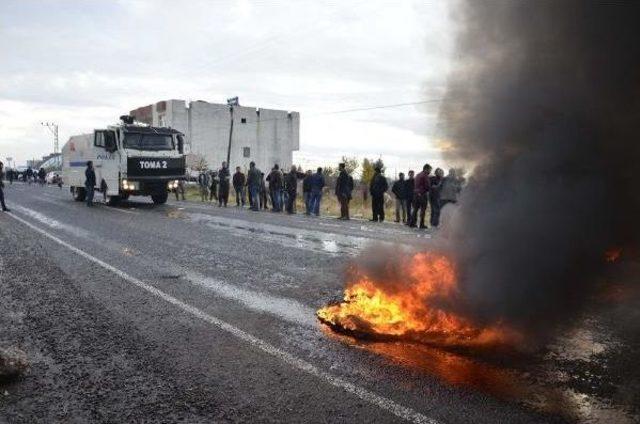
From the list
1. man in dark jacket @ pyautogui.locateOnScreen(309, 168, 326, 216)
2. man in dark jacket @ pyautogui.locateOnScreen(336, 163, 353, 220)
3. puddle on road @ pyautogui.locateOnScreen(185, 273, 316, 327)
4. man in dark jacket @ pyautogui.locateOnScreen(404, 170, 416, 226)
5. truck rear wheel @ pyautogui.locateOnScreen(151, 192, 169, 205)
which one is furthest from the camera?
truck rear wheel @ pyautogui.locateOnScreen(151, 192, 169, 205)

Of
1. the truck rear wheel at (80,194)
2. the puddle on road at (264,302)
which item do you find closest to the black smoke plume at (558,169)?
the puddle on road at (264,302)

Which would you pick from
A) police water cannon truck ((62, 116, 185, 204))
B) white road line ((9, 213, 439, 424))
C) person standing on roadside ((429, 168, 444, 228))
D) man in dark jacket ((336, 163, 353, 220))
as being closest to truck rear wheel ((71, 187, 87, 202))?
police water cannon truck ((62, 116, 185, 204))

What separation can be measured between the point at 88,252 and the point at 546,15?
8.18 m

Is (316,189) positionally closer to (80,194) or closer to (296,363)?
(80,194)

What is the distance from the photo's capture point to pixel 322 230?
13867 millimetres

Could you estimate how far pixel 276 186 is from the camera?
2125 centimetres

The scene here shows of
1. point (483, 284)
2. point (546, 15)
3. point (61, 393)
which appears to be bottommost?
point (61, 393)

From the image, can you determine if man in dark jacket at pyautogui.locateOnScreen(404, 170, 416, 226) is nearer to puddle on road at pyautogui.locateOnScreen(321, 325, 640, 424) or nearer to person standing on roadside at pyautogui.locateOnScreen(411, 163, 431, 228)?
person standing on roadside at pyautogui.locateOnScreen(411, 163, 431, 228)

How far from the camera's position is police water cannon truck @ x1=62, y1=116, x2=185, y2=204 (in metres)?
19.8

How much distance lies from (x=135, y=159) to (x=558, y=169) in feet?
58.5

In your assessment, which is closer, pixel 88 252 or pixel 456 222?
pixel 456 222

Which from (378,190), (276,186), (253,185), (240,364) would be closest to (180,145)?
(253,185)

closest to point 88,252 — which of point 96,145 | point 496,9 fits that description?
point 496,9

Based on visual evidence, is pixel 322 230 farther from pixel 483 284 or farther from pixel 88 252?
pixel 483 284
